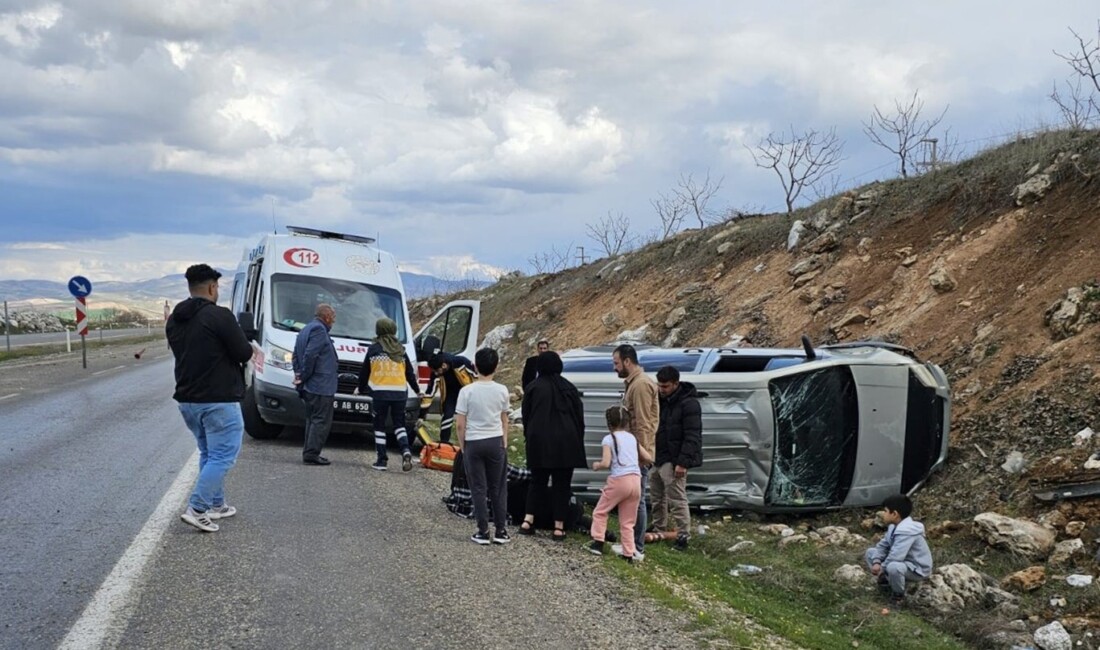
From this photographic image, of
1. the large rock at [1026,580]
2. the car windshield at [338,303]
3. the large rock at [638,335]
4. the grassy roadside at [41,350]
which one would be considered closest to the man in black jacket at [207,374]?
the car windshield at [338,303]

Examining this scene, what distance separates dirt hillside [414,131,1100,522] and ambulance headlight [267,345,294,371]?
7.45 meters

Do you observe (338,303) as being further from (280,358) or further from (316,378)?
(316,378)

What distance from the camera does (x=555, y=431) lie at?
286 inches

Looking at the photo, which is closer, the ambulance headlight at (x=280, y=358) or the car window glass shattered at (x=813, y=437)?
the car window glass shattered at (x=813, y=437)

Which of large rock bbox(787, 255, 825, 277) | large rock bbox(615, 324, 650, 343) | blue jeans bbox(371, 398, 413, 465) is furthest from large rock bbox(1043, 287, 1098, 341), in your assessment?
large rock bbox(615, 324, 650, 343)

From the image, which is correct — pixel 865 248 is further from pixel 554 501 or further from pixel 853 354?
pixel 554 501

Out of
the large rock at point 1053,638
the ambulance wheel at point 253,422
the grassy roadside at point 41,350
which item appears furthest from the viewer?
the grassy roadside at point 41,350

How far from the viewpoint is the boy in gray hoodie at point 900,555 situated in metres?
6.85

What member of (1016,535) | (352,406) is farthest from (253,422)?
(1016,535)

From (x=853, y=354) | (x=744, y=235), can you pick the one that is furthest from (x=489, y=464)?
(x=744, y=235)

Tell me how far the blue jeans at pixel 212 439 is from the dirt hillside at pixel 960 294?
6347 millimetres

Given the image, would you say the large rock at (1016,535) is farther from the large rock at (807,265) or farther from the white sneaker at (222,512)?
the large rock at (807,265)

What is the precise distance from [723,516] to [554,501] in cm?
262

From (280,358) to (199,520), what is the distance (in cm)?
519
